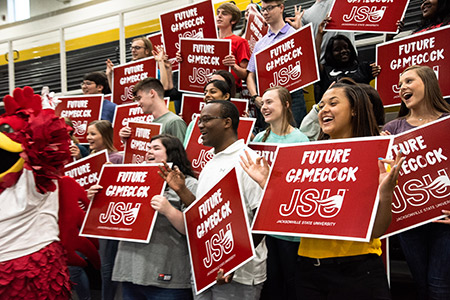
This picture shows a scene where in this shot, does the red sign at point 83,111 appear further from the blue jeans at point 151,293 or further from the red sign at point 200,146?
the blue jeans at point 151,293

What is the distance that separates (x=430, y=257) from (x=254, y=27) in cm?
368

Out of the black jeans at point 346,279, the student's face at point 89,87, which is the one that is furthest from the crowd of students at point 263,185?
the student's face at point 89,87

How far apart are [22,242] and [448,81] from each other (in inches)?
124

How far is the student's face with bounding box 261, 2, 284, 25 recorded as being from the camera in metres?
5.09

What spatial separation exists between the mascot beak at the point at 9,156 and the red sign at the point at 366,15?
3.05 metres

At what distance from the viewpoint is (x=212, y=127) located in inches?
124

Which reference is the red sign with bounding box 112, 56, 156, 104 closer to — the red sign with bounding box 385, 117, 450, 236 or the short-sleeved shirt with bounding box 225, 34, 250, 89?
the short-sleeved shirt with bounding box 225, 34, 250, 89

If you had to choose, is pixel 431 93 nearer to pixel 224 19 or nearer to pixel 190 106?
pixel 190 106

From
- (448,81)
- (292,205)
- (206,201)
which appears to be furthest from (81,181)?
(448,81)

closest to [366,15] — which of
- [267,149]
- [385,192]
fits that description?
[267,149]

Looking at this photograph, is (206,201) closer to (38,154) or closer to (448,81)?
(38,154)

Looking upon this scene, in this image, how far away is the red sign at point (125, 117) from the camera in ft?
17.2

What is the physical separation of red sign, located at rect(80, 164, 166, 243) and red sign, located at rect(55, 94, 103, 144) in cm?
258

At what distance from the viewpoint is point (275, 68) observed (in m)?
4.86
